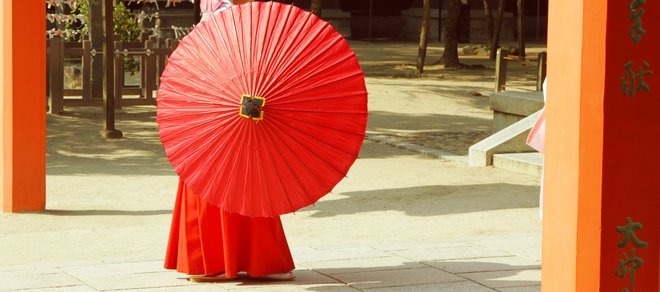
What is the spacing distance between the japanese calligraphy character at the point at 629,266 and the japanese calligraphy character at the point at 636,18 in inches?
31.8

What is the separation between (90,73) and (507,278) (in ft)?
33.6

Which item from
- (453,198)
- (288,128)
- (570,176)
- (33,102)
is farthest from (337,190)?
(570,176)

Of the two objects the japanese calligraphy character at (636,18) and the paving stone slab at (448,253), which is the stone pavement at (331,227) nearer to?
the paving stone slab at (448,253)

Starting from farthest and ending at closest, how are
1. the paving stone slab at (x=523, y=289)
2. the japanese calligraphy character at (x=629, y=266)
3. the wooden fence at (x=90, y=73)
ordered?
the wooden fence at (x=90, y=73)
the paving stone slab at (x=523, y=289)
the japanese calligraphy character at (x=629, y=266)

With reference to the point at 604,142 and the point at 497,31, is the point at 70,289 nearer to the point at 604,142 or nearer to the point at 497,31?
the point at 604,142

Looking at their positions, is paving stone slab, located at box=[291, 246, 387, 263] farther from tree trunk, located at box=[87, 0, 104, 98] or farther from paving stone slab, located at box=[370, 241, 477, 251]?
tree trunk, located at box=[87, 0, 104, 98]

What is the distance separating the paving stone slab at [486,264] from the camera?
22.5ft

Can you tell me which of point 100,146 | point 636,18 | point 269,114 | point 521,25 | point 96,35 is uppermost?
point 521,25

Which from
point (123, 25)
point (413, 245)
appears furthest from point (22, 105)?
point (123, 25)

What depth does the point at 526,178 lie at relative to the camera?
10953mm

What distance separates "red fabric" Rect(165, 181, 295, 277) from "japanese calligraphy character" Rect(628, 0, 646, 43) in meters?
2.63

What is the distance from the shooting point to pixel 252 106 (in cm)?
630

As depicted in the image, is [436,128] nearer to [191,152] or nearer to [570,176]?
[191,152]

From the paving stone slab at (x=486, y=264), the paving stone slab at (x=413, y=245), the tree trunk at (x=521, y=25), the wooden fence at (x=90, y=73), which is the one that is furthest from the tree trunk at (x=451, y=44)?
the paving stone slab at (x=486, y=264)
